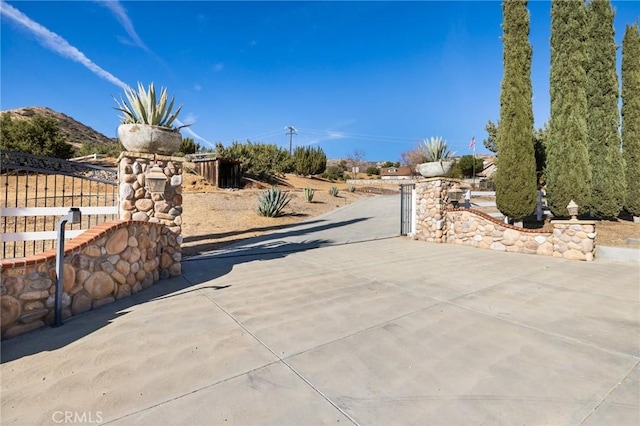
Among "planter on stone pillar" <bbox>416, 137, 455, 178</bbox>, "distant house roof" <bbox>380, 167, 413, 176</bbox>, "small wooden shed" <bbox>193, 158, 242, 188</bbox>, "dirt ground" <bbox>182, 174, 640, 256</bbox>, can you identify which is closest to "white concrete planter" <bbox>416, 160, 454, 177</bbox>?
"planter on stone pillar" <bbox>416, 137, 455, 178</bbox>

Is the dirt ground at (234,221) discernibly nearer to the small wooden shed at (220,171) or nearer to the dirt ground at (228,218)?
the dirt ground at (228,218)

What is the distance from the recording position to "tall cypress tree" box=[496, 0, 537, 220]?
32.4 feet

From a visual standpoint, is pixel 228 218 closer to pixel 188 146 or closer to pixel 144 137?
pixel 144 137

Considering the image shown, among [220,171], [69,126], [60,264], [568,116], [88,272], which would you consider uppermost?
[69,126]

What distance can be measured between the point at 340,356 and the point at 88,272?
312 cm

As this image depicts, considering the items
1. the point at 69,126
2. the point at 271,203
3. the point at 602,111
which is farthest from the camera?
the point at 69,126

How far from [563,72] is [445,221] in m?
7.41

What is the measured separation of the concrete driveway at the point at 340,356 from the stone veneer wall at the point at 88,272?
0.21 meters

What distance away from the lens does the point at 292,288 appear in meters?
4.52

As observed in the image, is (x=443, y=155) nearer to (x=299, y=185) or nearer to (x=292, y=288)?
(x=292, y=288)

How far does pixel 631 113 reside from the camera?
41.2 feet

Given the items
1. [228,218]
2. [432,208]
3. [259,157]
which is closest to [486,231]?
[432,208]

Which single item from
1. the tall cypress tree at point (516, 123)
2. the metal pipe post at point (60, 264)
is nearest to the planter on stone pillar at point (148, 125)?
the metal pipe post at point (60, 264)

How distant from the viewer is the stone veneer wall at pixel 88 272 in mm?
2885
